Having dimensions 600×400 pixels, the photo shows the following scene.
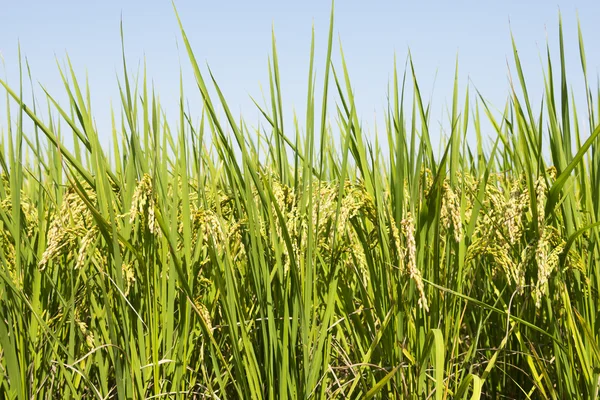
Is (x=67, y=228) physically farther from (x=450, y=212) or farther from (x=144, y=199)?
(x=450, y=212)

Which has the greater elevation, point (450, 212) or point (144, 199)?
point (144, 199)

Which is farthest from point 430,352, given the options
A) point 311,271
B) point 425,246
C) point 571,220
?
point 571,220

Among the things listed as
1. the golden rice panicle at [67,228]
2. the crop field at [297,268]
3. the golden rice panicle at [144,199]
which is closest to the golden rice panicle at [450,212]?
the crop field at [297,268]

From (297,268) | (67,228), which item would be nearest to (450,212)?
(297,268)

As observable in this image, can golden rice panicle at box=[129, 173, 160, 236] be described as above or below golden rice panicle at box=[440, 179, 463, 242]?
above

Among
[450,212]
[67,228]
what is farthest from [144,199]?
[450,212]

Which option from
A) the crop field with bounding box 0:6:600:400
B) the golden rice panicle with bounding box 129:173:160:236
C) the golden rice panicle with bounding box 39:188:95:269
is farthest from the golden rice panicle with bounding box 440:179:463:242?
the golden rice panicle with bounding box 39:188:95:269

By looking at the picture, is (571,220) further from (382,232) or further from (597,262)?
(382,232)

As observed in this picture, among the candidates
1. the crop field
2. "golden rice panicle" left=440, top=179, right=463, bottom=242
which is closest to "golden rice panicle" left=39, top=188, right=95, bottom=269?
the crop field

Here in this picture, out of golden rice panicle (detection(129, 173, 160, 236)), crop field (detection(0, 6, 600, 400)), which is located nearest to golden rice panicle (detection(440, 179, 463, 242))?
crop field (detection(0, 6, 600, 400))

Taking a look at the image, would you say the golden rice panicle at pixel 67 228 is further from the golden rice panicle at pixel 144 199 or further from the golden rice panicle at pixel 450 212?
the golden rice panicle at pixel 450 212

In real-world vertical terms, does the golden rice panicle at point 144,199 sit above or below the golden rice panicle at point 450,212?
above

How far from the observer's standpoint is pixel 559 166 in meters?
1.99

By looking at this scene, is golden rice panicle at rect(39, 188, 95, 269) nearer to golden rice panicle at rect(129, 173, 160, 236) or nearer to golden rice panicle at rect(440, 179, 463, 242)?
golden rice panicle at rect(129, 173, 160, 236)
